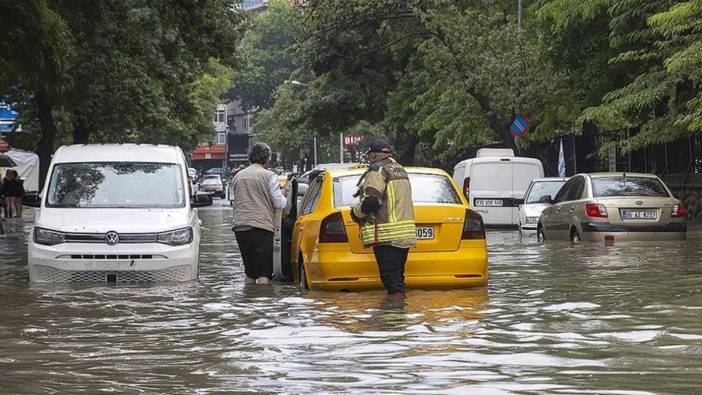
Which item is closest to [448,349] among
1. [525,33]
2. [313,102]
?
[525,33]

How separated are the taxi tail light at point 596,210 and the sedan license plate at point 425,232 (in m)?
8.53

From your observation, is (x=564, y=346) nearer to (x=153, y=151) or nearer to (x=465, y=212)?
(x=465, y=212)

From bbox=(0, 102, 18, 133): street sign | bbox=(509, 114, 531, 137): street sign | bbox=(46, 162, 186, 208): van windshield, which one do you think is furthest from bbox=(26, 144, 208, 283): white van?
bbox=(0, 102, 18, 133): street sign

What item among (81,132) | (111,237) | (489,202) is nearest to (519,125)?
(489,202)

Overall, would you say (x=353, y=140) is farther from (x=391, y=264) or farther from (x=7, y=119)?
(x=391, y=264)

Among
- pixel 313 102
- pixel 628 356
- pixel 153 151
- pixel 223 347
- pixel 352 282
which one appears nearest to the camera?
pixel 628 356

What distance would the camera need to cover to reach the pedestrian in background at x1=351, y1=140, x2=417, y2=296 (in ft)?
41.3

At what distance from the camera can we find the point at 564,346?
30.7 ft

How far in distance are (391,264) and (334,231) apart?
0.83 meters

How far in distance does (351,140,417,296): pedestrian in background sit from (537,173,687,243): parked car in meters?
9.23

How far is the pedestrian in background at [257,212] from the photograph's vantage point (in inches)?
599

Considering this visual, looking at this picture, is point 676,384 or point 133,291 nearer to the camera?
point 676,384

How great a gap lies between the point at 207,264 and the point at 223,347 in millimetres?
10364

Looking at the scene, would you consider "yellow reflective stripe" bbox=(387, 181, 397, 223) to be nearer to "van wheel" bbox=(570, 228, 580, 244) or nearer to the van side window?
the van side window
